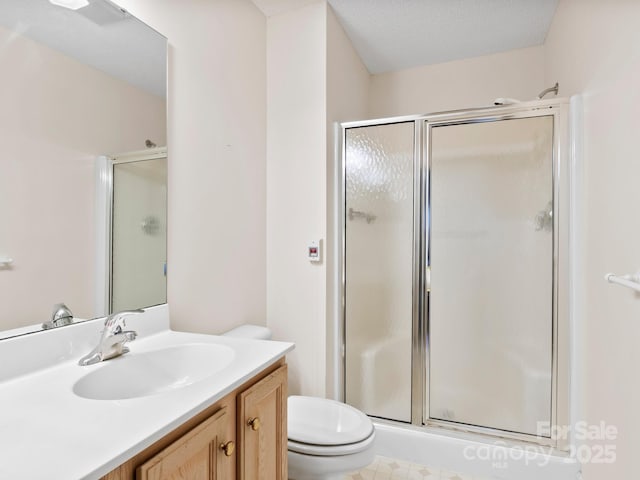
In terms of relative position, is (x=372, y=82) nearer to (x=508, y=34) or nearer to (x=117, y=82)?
(x=508, y=34)

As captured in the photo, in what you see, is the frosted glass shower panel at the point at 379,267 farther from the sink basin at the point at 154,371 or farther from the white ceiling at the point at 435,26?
the sink basin at the point at 154,371

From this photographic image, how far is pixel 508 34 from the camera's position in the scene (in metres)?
2.28

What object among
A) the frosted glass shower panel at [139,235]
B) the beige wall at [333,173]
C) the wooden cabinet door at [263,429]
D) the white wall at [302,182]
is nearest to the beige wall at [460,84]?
the beige wall at [333,173]

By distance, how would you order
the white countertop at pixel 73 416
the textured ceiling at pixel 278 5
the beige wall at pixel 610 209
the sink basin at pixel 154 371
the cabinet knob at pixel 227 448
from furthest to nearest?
the textured ceiling at pixel 278 5, the beige wall at pixel 610 209, the sink basin at pixel 154 371, the cabinet knob at pixel 227 448, the white countertop at pixel 73 416

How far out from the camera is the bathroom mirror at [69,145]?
929mm

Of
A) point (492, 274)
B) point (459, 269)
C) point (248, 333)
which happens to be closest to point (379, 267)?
point (459, 269)

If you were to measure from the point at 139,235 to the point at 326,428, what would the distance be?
110 cm

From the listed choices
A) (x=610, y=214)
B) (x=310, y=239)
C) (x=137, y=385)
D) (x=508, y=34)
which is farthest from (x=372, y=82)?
(x=137, y=385)

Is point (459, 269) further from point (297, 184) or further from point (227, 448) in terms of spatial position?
point (227, 448)

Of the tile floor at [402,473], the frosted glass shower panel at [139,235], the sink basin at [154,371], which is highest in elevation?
the frosted glass shower panel at [139,235]

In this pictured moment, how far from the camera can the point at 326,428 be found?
149 cm

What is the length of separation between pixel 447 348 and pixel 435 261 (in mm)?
491

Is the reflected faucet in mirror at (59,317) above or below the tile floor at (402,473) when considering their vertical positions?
above

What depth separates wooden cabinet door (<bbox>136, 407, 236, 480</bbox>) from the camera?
663 millimetres
